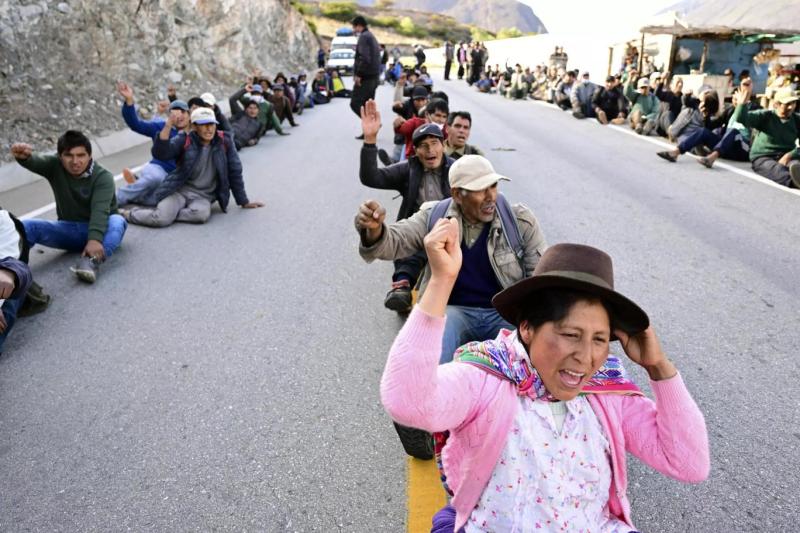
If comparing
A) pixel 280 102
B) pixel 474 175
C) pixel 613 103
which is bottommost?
pixel 613 103

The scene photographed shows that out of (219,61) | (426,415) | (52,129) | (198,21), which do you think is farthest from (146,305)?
(219,61)

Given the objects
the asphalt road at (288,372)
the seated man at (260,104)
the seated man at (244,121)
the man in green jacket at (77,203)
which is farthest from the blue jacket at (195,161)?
the seated man at (260,104)

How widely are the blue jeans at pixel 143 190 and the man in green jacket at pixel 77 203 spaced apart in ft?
4.94

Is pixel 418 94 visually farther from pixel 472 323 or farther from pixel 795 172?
pixel 472 323

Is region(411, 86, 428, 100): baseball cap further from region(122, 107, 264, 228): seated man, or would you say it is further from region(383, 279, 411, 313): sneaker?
region(383, 279, 411, 313): sneaker

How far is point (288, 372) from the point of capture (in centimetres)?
396

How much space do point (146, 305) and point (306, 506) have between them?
293 centimetres

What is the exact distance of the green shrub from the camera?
89250mm

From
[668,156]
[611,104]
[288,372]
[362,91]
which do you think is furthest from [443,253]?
[611,104]

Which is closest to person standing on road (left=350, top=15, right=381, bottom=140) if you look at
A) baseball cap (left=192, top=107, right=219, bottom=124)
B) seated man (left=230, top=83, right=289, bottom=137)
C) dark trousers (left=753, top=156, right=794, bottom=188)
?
seated man (left=230, top=83, right=289, bottom=137)

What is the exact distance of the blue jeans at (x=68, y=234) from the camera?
6012 millimetres

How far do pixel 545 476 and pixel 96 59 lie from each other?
16923mm

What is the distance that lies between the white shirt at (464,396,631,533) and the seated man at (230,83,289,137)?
1257 centimetres

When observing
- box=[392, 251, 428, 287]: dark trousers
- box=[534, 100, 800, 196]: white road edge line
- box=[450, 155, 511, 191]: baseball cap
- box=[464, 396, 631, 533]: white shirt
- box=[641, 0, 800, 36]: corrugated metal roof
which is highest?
box=[641, 0, 800, 36]: corrugated metal roof
